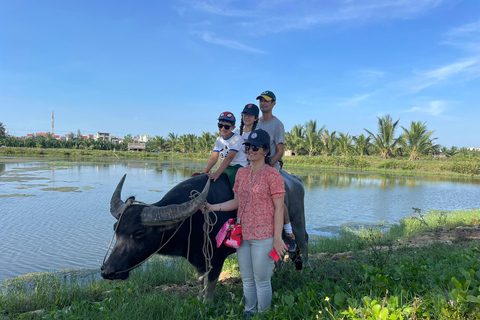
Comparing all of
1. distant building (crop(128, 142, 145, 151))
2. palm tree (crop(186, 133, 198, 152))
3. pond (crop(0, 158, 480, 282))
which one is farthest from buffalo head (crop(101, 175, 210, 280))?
distant building (crop(128, 142, 145, 151))

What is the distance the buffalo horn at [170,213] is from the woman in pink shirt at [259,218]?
1.12ft

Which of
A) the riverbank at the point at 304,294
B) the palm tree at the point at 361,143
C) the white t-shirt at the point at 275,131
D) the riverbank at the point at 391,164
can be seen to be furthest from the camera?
the palm tree at the point at 361,143

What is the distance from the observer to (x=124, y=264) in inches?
97.5

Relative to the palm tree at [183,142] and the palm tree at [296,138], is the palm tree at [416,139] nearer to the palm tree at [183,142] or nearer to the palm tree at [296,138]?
the palm tree at [296,138]

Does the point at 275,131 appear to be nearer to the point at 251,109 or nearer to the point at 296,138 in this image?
the point at 251,109

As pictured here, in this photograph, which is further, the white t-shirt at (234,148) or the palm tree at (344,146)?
the palm tree at (344,146)

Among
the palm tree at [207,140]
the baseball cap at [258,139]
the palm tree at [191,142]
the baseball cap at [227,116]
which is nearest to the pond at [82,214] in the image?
the baseball cap at [227,116]

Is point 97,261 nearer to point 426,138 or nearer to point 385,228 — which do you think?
point 385,228

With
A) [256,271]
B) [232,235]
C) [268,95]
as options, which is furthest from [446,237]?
[232,235]

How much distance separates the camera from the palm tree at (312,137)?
129ft

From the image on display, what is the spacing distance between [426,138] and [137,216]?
1358 inches

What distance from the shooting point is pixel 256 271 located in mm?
2396

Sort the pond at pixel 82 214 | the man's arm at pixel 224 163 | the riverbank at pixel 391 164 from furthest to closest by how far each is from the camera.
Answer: the riverbank at pixel 391 164 < the pond at pixel 82 214 < the man's arm at pixel 224 163

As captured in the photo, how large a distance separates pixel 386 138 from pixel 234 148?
112ft
